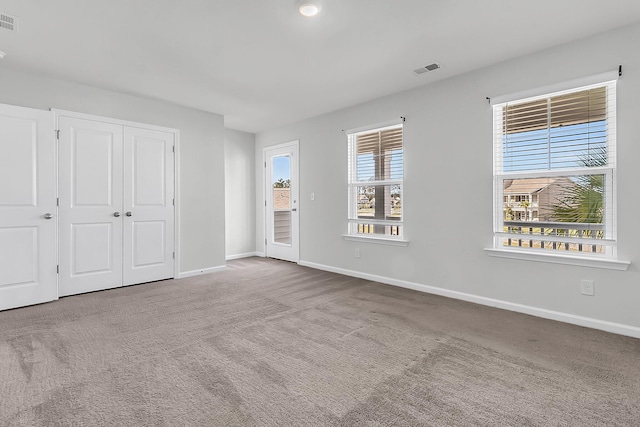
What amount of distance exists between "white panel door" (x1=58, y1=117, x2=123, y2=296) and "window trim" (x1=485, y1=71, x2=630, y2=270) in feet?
14.8

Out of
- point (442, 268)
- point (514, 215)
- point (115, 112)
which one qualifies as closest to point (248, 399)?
point (442, 268)

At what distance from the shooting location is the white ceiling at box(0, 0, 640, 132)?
94.0 inches

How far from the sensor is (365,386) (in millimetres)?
1926

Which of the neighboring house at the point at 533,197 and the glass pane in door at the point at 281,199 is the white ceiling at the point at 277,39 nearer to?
the neighboring house at the point at 533,197

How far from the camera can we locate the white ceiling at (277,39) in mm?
2387

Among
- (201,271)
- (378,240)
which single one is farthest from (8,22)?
(378,240)

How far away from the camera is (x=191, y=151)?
482 cm

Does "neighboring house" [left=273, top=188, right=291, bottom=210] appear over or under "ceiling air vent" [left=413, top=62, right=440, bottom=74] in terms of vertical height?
under

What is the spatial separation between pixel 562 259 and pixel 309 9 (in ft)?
10.1

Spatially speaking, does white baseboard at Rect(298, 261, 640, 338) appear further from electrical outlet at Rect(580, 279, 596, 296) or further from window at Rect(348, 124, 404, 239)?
window at Rect(348, 124, 404, 239)

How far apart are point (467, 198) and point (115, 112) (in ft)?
14.6

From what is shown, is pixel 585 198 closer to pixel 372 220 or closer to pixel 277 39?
pixel 372 220

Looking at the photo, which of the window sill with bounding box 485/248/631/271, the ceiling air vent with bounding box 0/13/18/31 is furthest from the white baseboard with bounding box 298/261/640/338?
the ceiling air vent with bounding box 0/13/18/31

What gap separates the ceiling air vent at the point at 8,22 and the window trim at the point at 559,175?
4305 mm
